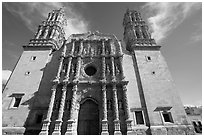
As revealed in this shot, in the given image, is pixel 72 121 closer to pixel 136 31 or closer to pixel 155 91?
pixel 155 91

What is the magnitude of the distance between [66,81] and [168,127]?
1212 centimetres

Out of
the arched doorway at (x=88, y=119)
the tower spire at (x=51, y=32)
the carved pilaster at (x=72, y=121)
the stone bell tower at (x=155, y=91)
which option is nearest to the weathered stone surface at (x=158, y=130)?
the stone bell tower at (x=155, y=91)

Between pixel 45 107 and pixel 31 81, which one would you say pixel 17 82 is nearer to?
pixel 31 81

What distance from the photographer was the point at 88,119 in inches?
567

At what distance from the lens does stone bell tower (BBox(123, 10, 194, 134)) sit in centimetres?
1380

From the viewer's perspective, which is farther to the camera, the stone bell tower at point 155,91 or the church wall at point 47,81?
the church wall at point 47,81

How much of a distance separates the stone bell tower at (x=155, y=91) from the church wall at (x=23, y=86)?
39.9 ft

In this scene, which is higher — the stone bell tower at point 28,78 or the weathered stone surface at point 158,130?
the stone bell tower at point 28,78

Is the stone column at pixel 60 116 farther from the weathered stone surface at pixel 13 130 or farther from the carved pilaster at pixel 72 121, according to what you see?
the weathered stone surface at pixel 13 130

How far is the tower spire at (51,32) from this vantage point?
21250mm

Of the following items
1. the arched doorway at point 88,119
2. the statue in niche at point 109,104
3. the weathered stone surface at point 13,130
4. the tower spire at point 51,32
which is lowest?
the weathered stone surface at point 13,130

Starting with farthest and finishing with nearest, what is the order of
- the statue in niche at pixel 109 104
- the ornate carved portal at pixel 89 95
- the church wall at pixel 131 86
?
1. the church wall at pixel 131 86
2. the statue in niche at pixel 109 104
3. the ornate carved portal at pixel 89 95

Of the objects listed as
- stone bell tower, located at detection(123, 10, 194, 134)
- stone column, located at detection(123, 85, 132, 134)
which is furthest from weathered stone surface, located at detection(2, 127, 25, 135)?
stone bell tower, located at detection(123, 10, 194, 134)

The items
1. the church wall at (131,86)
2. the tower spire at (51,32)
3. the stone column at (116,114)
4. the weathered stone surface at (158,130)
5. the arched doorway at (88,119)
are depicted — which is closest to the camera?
the stone column at (116,114)
